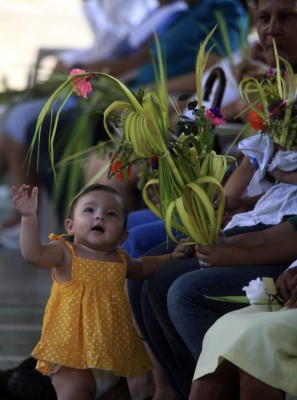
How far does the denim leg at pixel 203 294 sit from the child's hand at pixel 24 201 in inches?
22.0

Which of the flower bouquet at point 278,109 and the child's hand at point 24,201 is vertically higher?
the flower bouquet at point 278,109

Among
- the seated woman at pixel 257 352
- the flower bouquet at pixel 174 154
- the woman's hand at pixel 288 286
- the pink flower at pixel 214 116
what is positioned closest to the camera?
the seated woman at pixel 257 352

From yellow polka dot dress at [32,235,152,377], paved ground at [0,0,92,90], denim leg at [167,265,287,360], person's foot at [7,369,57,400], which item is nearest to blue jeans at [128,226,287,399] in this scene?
denim leg at [167,265,287,360]

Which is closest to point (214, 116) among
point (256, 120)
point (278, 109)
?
point (278, 109)

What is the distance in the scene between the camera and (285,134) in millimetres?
4086

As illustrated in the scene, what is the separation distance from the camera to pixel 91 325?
160 inches

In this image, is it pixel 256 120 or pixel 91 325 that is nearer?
pixel 91 325

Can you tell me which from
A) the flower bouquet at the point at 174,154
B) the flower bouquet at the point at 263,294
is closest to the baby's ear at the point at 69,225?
the flower bouquet at the point at 174,154

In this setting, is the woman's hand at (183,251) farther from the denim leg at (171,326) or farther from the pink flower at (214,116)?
the pink flower at (214,116)

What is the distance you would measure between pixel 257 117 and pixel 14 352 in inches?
72.3

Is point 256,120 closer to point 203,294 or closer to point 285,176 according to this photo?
point 285,176

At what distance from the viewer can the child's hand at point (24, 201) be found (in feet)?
13.1

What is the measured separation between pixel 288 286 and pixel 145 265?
2.88 feet

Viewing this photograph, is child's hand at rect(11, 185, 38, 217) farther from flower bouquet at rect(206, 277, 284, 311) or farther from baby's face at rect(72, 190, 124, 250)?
flower bouquet at rect(206, 277, 284, 311)
